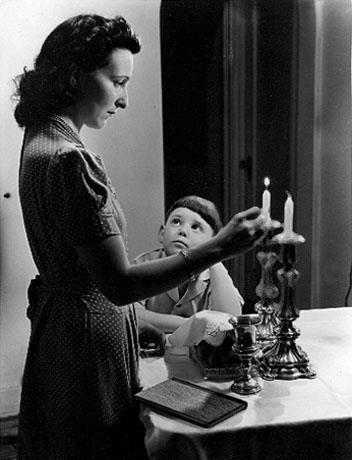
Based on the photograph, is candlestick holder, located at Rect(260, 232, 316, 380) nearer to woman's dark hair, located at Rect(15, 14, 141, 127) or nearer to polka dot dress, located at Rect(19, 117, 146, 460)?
polka dot dress, located at Rect(19, 117, 146, 460)

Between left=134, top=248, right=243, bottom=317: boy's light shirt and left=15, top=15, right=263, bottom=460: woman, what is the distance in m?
0.46

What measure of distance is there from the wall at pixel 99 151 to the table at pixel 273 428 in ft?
3.67

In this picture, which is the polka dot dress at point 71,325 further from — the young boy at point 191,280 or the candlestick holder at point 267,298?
the young boy at point 191,280

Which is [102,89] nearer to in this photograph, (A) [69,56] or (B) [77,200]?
(A) [69,56]

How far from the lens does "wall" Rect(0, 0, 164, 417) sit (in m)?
1.88

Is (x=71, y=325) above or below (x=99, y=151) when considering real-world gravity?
below

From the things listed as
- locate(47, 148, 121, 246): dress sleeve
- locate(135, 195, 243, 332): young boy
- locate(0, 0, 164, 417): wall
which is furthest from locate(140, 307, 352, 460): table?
locate(0, 0, 164, 417): wall

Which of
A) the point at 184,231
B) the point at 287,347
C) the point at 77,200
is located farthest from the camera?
the point at 184,231

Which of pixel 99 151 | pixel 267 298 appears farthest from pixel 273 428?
pixel 99 151

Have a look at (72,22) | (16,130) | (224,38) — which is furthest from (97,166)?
(224,38)

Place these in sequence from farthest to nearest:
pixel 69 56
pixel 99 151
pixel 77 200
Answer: pixel 99 151
pixel 69 56
pixel 77 200

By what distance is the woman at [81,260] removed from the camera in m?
0.80

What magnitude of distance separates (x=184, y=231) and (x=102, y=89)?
496mm

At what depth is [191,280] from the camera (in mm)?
1396
